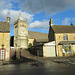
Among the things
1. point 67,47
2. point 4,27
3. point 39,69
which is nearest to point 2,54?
point 4,27

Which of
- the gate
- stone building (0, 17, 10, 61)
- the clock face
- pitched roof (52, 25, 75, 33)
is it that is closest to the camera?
the gate

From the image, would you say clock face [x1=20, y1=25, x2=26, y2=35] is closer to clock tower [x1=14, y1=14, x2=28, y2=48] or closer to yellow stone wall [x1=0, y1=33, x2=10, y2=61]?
clock tower [x1=14, y1=14, x2=28, y2=48]

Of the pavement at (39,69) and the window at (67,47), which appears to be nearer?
the pavement at (39,69)

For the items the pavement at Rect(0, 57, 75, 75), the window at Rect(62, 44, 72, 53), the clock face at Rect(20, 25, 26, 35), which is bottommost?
the pavement at Rect(0, 57, 75, 75)

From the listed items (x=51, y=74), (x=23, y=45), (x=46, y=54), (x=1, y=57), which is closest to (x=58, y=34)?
(x=46, y=54)

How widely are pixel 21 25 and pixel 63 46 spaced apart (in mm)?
27675

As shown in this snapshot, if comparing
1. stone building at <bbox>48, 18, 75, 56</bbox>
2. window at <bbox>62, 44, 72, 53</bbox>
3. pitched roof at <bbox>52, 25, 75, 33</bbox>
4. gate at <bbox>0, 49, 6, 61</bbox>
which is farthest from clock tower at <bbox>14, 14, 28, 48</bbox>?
gate at <bbox>0, 49, 6, 61</bbox>

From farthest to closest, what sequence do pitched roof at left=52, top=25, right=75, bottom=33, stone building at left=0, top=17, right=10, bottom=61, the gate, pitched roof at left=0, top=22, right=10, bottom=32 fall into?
pitched roof at left=52, top=25, right=75, bottom=33, pitched roof at left=0, top=22, right=10, bottom=32, stone building at left=0, top=17, right=10, bottom=61, the gate

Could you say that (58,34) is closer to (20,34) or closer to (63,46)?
(63,46)

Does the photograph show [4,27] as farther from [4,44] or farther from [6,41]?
[4,44]

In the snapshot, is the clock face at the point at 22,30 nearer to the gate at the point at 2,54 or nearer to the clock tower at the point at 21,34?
the clock tower at the point at 21,34

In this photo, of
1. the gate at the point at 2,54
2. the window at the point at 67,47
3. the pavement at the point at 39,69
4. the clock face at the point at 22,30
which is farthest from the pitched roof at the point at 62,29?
the clock face at the point at 22,30

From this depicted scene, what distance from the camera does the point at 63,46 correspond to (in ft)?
83.4

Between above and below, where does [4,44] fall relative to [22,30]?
below
